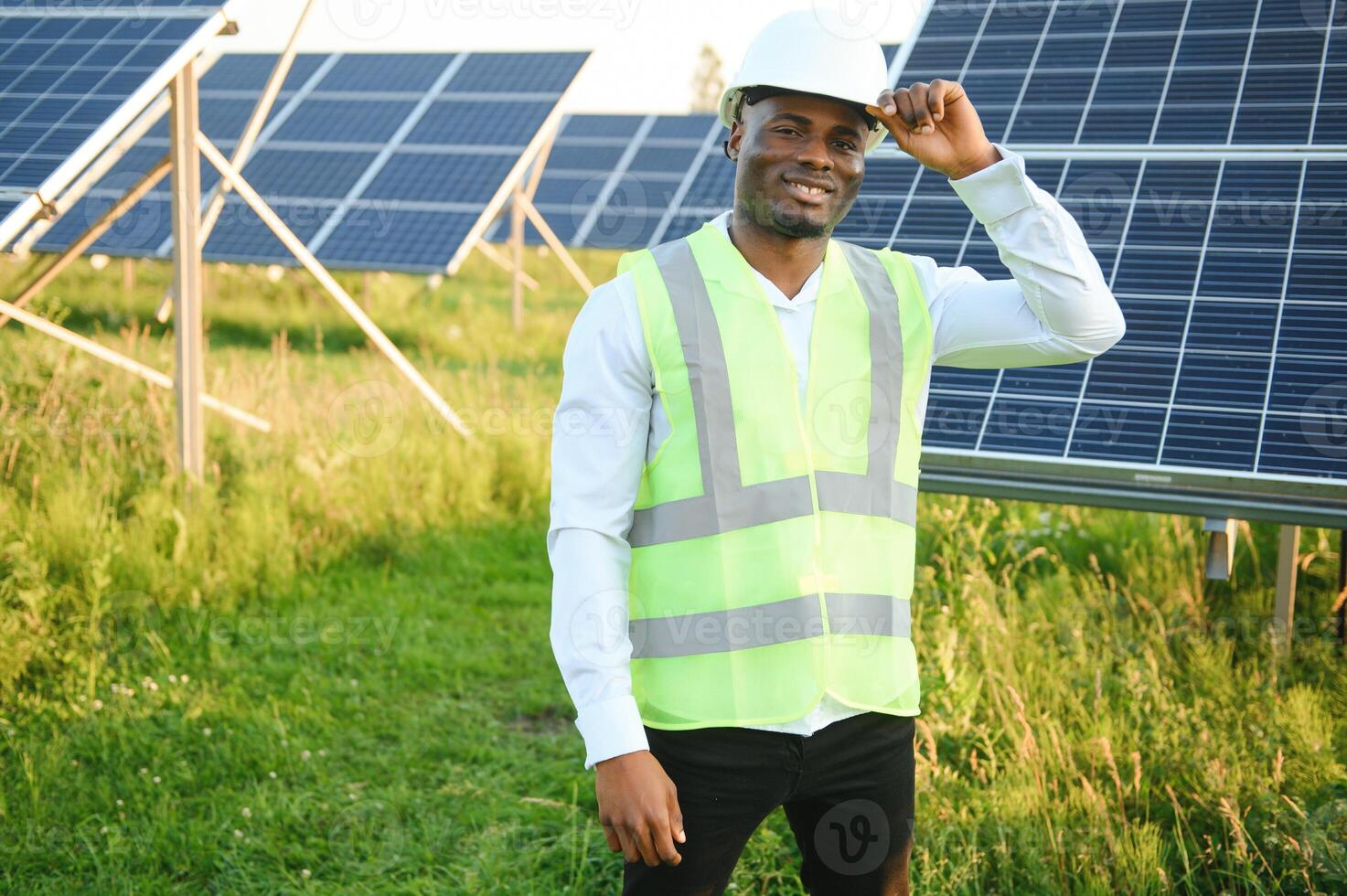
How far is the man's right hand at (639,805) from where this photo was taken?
81.6 inches

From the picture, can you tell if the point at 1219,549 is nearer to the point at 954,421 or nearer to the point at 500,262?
the point at 954,421

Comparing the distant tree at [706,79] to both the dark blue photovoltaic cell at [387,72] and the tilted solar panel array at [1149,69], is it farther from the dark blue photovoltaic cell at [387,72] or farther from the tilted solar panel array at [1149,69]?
the tilted solar panel array at [1149,69]

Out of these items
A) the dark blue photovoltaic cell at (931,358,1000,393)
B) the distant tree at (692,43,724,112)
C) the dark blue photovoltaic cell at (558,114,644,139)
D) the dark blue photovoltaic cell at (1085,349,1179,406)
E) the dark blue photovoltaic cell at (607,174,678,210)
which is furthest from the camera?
the distant tree at (692,43,724,112)

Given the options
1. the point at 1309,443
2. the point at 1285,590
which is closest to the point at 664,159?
the point at 1285,590

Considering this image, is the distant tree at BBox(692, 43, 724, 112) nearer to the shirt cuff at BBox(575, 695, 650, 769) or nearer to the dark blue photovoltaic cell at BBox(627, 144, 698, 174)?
the dark blue photovoltaic cell at BBox(627, 144, 698, 174)

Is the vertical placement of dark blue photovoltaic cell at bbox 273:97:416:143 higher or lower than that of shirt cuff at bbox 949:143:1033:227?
lower

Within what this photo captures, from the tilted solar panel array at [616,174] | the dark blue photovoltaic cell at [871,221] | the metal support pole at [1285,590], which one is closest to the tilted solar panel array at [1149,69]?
the dark blue photovoltaic cell at [871,221]

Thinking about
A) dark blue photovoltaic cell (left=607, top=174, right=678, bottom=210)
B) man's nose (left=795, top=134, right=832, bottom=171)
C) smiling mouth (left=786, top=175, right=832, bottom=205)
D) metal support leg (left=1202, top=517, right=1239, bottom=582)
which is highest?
man's nose (left=795, top=134, right=832, bottom=171)

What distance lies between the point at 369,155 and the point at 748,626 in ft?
34.4

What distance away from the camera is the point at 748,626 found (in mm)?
2221

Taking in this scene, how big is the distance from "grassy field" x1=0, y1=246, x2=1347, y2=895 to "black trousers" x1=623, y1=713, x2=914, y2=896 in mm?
1184

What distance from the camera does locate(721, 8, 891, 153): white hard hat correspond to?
2164 mm

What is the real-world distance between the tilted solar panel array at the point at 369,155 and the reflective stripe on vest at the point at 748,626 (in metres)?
7.54

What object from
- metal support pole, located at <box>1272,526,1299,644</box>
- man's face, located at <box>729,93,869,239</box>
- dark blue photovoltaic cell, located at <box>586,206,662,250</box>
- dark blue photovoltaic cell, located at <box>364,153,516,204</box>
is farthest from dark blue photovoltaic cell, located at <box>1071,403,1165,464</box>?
dark blue photovoltaic cell, located at <box>586,206,662,250</box>
